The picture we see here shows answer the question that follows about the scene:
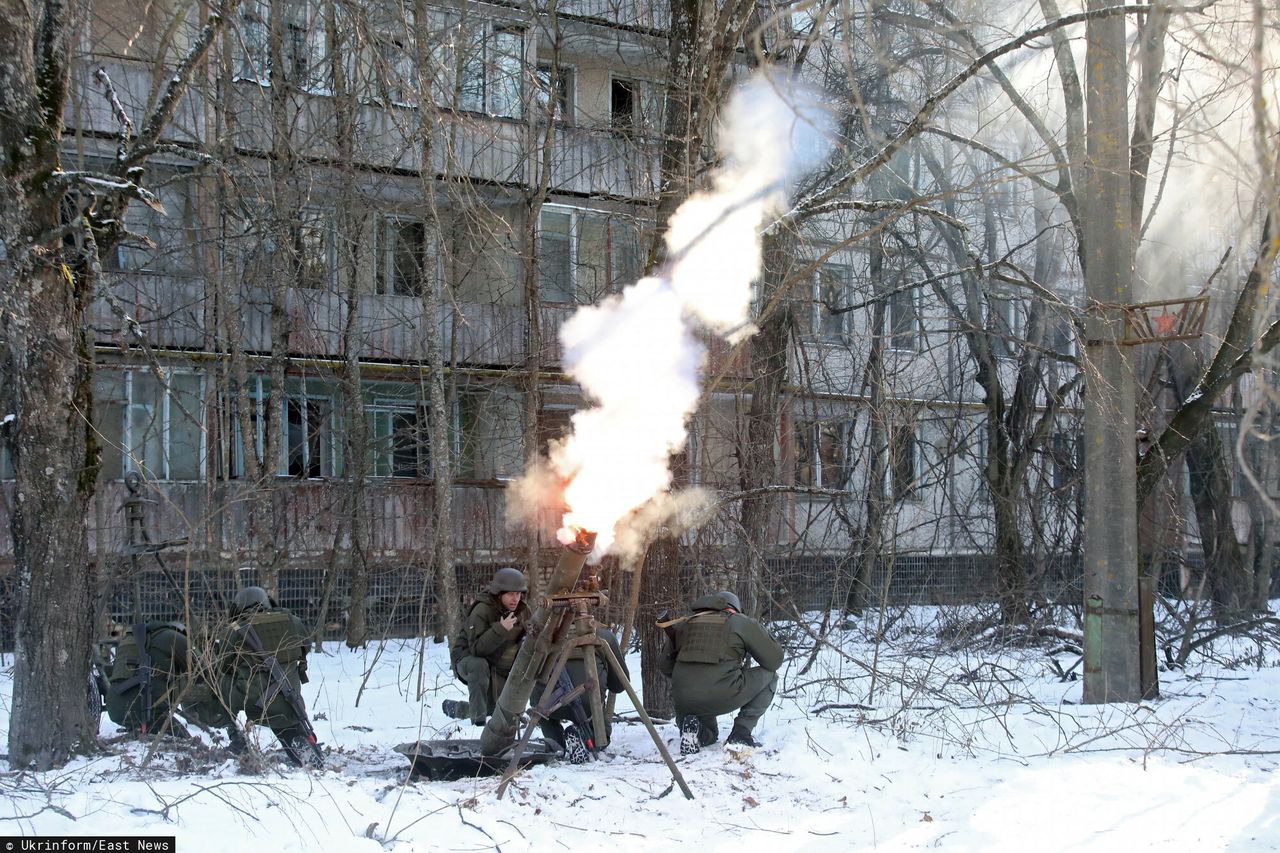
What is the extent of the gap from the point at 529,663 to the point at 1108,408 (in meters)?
5.67

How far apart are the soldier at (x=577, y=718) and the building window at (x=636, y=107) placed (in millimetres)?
6423

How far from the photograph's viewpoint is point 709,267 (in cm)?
881

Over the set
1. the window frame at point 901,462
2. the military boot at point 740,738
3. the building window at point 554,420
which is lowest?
the military boot at point 740,738

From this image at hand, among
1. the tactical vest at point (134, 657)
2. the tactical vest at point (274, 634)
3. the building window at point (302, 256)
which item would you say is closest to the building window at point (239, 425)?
the building window at point (302, 256)

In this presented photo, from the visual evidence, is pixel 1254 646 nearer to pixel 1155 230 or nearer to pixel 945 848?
pixel 1155 230

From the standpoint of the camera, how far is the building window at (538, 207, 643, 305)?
1733cm

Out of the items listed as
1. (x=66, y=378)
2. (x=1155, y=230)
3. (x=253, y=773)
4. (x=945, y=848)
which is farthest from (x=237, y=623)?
(x=1155, y=230)

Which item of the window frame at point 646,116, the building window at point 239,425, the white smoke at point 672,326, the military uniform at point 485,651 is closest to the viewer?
the white smoke at point 672,326

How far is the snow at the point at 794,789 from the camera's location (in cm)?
596

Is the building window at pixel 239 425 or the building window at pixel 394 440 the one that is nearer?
the building window at pixel 239 425

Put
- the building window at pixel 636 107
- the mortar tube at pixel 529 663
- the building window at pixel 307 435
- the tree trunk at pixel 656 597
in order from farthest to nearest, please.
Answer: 1. the building window at pixel 307 435
2. the building window at pixel 636 107
3. the tree trunk at pixel 656 597
4. the mortar tube at pixel 529 663

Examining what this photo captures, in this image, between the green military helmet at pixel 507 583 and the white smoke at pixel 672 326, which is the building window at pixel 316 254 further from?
the green military helmet at pixel 507 583

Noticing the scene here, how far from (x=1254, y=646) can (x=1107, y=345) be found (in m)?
6.35

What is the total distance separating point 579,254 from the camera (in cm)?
1780
